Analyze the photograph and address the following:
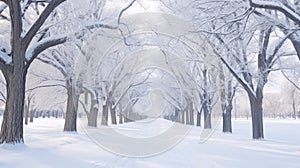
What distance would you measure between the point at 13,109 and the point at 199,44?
30.4 ft

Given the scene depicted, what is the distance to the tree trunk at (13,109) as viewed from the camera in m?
11.1

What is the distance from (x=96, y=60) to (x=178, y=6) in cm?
844

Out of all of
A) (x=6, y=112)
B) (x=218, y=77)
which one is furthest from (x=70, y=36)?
(x=218, y=77)

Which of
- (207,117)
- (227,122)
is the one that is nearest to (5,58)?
(227,122)

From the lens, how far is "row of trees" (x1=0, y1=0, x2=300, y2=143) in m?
11.0

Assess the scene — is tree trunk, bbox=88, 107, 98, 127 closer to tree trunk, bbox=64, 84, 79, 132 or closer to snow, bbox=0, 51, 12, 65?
tree trunk, bbox=64, 84, 79, 132

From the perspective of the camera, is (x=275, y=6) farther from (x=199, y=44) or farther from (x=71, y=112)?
(x=71, y=112)

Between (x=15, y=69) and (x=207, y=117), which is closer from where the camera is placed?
(x=15, y=69)

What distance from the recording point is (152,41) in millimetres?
20250

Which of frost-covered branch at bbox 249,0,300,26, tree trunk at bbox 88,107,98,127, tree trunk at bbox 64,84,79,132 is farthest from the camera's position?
tree trunk at bbox 88,107,98,127

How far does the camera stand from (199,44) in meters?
16.7

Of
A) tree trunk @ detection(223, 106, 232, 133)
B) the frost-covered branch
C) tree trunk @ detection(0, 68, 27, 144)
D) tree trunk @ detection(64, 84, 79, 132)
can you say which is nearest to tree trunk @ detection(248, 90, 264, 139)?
the frost-covered branch

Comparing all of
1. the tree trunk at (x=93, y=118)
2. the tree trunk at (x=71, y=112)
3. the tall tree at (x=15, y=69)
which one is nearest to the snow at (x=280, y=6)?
the tall tree at (x=15, y=69)

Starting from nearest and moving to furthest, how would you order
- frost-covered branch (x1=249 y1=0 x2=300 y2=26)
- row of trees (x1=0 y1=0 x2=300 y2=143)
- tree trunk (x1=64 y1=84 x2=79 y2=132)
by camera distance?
frost-covered branch (x1=249 y1=0 x2=300 y2=26) → row of trees (x1=0 y1=0 x2=300 y2=143) → tree trunk (x1=64 y1=84 x2=79 y2=132)
